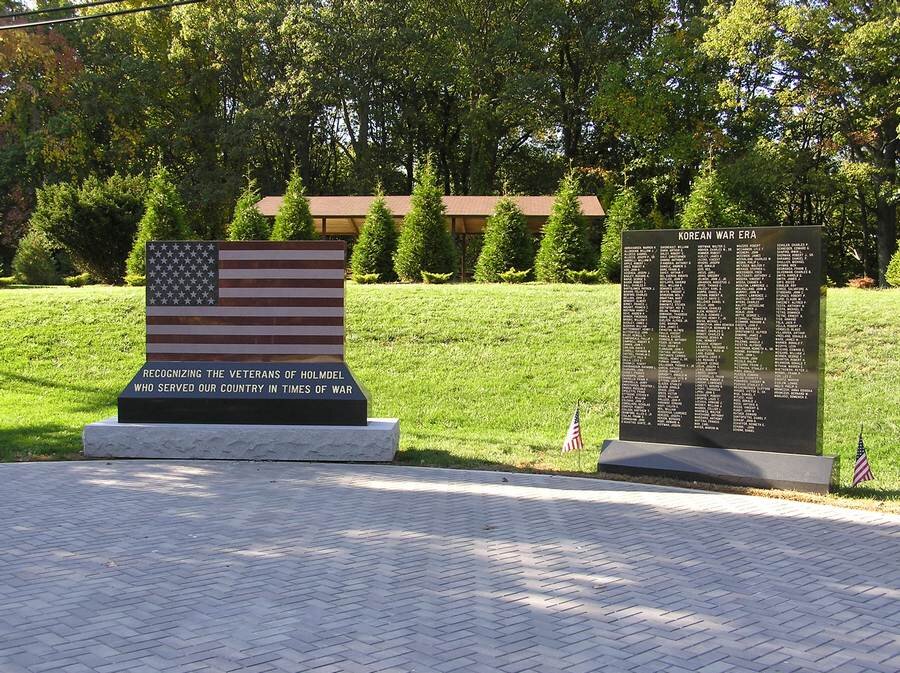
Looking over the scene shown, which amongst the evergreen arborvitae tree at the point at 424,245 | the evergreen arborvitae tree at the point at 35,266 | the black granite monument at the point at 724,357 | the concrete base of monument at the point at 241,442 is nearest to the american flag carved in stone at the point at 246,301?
the concrete base of monument at the point at 241,442

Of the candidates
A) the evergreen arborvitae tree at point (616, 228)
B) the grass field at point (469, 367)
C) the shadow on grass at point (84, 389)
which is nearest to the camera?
the grass field at point (469, 367)

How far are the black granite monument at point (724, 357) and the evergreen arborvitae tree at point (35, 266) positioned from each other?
24862mm

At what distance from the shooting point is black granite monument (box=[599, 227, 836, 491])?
9.59 meters

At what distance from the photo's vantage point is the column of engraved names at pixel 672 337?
33.8 ft

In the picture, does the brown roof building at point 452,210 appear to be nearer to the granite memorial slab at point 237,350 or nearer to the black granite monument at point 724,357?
the granite memorial slab at point 237,350

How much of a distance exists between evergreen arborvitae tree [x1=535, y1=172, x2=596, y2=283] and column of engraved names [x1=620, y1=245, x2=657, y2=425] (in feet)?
43.8

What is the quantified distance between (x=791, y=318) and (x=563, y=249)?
14.6m

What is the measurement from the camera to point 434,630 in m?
5.24

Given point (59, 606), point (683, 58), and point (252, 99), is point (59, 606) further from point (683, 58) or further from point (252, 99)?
point (252, 99)

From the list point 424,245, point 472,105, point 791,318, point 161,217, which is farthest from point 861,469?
point 472,105

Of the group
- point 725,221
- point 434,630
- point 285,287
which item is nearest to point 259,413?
point 285,287

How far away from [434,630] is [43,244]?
2878 centimetres

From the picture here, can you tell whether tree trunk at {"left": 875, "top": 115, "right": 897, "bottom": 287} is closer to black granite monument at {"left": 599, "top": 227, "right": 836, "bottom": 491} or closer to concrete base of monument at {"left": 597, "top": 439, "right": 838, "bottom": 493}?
black granite monument at {"left": 599, "top": 227, "right": 836, "bottom": 491}

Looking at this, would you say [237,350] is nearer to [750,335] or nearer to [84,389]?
[84,389]
